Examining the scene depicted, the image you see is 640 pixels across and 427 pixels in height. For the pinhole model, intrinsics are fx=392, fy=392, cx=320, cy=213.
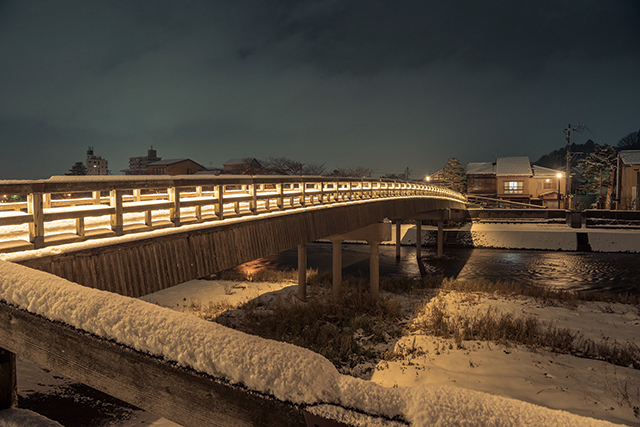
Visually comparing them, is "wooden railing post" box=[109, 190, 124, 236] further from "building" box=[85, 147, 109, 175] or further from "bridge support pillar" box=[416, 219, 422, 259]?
"building" box=[85, 147, 109, 175]

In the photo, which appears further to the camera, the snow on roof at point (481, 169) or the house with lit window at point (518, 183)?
the snow on roof at point (481, 169)

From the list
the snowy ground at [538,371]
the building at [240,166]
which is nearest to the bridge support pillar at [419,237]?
the snowy ground at [538,371]

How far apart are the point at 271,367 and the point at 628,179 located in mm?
61763

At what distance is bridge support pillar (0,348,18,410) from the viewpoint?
3096mm

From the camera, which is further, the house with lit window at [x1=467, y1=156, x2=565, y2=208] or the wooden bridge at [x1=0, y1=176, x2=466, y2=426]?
the house with lit window at [x1=467, y1=156, x2=565, y2=208]

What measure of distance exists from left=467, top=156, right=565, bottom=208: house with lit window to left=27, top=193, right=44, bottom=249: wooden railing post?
2870 inches

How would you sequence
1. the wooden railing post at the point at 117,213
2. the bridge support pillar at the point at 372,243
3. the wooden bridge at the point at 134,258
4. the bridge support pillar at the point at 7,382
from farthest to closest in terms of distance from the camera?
the bridge support pillar at the point at 372,243 → the wooden railing post at the point at 117,213 → the bridge support pillar at the point at 7,382 → the wooden bridge at the point at 134,258

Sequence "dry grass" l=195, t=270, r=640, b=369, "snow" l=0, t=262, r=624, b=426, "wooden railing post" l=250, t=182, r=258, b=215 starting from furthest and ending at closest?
"dry grass" l=195, t=270, r=640, b=369 < "wooden railing post" l=250, t=182, r=258, b=215 < "snow" l=0, t=262, r=624, b=426

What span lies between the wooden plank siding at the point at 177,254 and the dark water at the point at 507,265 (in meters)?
18.9

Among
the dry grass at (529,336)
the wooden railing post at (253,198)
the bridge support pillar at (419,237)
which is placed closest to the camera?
the wooden railing post at (253,198)

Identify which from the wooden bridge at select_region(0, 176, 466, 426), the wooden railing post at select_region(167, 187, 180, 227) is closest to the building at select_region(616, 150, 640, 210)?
the wooden bridge at select_region(0, 176, 466, 426)

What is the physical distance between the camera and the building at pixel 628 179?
47.6 m

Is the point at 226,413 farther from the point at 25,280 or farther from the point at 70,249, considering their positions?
the point at 70,249

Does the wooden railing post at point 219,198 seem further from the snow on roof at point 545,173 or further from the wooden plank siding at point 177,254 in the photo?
the snow on roof at point 545,173
